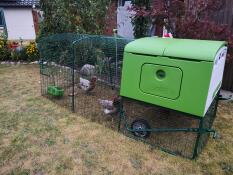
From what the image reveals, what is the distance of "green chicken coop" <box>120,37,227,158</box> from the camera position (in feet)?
9.47

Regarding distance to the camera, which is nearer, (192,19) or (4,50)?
(192,19)

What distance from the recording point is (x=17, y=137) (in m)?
3.92

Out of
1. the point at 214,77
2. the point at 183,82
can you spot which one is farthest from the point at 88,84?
the point at 214,77

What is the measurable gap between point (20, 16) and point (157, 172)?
58.4 ft

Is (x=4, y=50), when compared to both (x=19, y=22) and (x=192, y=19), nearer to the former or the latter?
(x=192, y=19)

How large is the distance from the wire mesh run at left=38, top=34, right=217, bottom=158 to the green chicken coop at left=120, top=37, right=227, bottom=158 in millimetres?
563

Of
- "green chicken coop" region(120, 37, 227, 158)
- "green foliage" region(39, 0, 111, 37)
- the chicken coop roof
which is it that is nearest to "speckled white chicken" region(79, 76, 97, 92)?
"green chicken coop" region(120, 37, 227, 158)

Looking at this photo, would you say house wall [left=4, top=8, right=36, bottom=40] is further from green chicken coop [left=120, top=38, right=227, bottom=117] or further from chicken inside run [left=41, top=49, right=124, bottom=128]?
green chicken coop [left=120, top=38, right=227, bottom=117]

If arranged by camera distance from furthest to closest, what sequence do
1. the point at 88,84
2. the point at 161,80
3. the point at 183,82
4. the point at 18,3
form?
the point at 18,3, the point at 88,84, the point at 161,80, the point at 183,82

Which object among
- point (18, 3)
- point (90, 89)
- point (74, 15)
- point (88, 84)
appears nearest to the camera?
point (88, 84)

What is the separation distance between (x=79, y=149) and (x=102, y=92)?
1.91m

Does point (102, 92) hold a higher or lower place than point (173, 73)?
lower

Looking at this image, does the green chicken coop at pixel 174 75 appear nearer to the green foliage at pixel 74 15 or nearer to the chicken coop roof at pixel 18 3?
the green foliage at pixel 74 15

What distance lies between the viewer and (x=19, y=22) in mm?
17609
